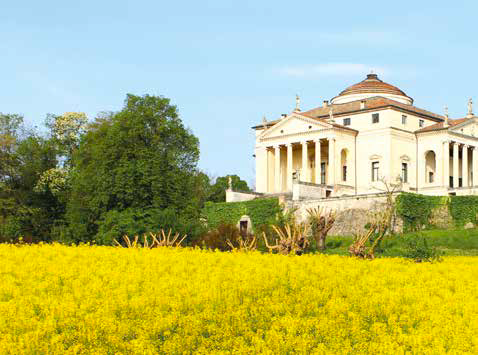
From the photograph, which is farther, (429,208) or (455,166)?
(455,166)

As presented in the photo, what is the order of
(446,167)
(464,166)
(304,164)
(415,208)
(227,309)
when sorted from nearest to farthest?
(227,309)
(415,208)
(446,167)
(304,164)
(464,166)

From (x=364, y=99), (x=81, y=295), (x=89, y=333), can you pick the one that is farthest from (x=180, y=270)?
(x=364, y=99)

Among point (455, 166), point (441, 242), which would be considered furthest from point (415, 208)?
point (455, 166)

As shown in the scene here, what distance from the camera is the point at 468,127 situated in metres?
74.6

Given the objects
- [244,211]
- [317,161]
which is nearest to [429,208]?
[317,161]

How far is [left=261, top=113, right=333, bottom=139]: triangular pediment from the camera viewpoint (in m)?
72.8

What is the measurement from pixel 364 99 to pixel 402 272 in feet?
191

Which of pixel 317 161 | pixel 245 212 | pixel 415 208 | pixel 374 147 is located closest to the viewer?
pixel 415 208

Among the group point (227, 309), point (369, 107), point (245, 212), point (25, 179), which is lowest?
point (227, 309)

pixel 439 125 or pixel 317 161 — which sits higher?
pixel 439 125

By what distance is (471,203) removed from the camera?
57625 millimetres

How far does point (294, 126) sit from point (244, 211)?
523 inches

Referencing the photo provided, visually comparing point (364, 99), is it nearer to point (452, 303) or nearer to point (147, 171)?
point (147, 171)

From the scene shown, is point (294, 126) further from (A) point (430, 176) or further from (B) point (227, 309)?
(B) point (227, 309)
